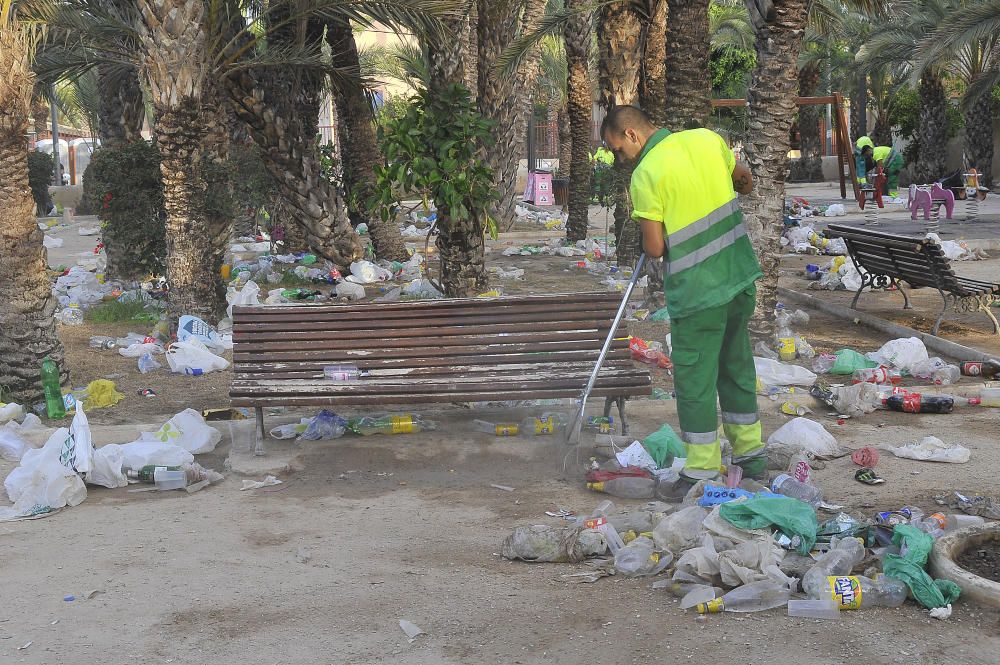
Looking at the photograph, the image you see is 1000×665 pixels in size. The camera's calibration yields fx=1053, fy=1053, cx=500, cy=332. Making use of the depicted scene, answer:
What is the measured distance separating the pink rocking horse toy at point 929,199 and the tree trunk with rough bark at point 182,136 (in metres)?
11.6

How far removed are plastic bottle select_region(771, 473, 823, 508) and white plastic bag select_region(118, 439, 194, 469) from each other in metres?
2.98

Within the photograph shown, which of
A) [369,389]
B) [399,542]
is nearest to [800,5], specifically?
[369,389]

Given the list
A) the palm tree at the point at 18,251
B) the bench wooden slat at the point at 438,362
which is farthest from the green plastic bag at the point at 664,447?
the palm tree at the point at 18,251

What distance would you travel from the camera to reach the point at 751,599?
12.2ft

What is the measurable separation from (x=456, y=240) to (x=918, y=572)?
6.23 m

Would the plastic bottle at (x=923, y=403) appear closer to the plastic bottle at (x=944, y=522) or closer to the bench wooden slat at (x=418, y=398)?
the bench wooden slat at (x=418, y=398)

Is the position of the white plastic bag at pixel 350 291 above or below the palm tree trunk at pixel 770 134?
below

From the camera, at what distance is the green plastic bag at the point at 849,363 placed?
7426 mm

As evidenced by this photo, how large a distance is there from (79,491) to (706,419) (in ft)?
10.0

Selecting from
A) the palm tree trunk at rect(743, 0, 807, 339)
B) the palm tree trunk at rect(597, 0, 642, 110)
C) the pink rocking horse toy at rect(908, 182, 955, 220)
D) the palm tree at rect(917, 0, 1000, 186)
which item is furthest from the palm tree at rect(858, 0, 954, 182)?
the palm tree trunk at rect(743, 0, 807, 339)

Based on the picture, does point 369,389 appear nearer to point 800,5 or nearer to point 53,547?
point 53,547

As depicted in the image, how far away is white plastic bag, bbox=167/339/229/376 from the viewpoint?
8.24 meters

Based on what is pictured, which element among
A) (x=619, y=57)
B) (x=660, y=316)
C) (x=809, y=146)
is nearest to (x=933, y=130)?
(x=809, y=146)

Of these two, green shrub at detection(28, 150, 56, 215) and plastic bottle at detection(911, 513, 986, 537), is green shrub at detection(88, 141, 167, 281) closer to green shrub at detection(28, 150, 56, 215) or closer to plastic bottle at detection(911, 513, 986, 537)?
plastic bottle at detection(911, 513, 986, 537)
